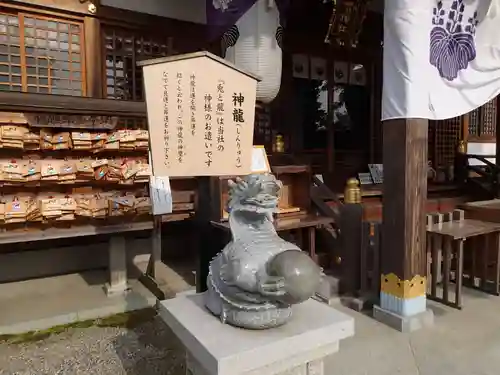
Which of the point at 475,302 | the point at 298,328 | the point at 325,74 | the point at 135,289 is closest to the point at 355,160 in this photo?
the point at 325,74

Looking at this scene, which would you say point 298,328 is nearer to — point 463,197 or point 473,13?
point 473,13

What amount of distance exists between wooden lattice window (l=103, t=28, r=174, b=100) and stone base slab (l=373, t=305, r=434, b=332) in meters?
4.77

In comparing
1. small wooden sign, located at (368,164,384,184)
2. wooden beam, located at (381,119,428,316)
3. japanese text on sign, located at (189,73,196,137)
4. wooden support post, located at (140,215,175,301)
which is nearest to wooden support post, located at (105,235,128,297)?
wooden support post, located at (140,215,175,301)

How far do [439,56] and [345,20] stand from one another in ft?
6.86

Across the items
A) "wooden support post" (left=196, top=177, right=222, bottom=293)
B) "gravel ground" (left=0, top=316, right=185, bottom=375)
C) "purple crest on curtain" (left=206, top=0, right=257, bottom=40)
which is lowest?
"gravel ground" (left=0, top=316, right=185, bottom=375)

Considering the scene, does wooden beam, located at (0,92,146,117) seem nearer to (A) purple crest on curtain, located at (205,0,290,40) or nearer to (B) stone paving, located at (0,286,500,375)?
(A) purple crest on curtain, located at (205,0,290,40)

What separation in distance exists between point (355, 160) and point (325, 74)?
1911mm

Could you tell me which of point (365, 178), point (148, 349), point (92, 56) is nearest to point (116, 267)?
point (148, 349)

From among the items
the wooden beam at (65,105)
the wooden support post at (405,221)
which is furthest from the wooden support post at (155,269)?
the wooden support post at (405,221)

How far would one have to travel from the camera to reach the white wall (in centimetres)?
638

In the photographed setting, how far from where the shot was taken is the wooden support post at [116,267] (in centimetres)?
589

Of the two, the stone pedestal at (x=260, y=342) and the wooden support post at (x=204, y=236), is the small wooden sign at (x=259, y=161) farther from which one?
the stone pedestal at (x=260, y=342)

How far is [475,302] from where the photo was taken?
18.0ft

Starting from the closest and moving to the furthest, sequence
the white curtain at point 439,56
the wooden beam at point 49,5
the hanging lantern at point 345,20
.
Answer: the white curtain at point 439,56, the wooden beam at point 49,5, the hanging lantern at point 345,20
